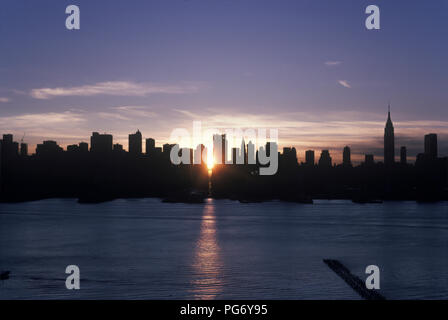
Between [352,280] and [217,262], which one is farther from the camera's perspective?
[217,262]

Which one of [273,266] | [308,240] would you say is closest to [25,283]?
[273,266]

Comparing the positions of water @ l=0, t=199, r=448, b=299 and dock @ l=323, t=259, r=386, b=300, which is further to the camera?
water @ l=0, t=199, r=448, b=299

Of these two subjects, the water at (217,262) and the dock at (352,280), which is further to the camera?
the water at (217,262)
